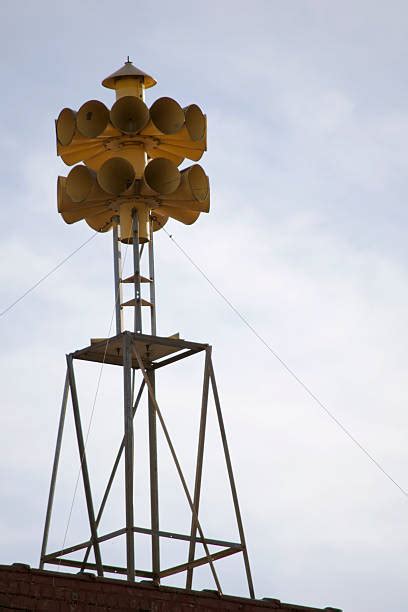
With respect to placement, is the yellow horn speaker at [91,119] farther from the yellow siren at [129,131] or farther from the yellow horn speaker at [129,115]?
the yellow horn speaker at [129,115]

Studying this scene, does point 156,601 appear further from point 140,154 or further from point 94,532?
point 140,154

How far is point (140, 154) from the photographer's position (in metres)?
37.9

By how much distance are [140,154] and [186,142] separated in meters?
1.05

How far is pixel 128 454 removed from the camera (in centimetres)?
3531

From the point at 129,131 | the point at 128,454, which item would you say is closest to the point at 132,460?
the point at 128,454

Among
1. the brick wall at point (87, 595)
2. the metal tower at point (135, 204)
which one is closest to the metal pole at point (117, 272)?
the metal tower at point (135, 204)

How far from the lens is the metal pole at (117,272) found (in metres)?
36.8

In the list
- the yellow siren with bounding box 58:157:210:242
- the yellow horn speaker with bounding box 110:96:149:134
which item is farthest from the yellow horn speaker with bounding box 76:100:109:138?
the yellow siren with bounding box 58:157:210:242

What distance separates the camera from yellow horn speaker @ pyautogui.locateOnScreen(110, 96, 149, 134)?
37.4 m

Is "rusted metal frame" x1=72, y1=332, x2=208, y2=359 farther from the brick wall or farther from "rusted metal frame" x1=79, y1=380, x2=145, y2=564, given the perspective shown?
the brick wall

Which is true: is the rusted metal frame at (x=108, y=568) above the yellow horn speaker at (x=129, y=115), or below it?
below

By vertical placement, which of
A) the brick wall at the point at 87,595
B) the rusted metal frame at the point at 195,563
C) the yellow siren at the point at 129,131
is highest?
the yellow siren at the point at 129,131

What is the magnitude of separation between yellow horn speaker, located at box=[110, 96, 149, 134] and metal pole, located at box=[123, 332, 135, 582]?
186 inches

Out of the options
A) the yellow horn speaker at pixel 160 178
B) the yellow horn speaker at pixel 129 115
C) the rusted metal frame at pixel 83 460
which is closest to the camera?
the rusted metal frame at pixel 83 460
